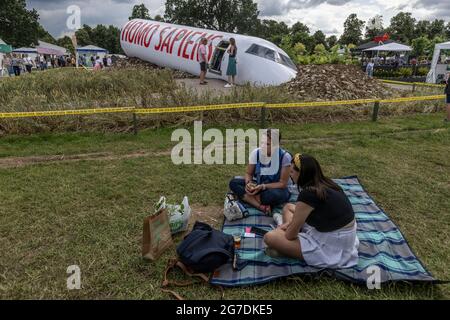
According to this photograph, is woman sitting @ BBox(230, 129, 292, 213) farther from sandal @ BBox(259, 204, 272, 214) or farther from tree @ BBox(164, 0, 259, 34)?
tree @ BBox(164, 0, 259, 34)

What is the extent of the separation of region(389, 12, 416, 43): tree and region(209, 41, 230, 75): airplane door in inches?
2740

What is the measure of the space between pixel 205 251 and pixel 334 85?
10.00m

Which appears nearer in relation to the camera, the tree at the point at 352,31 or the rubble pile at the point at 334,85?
the rubble pile at the point at 334,85

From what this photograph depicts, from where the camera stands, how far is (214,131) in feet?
28.4

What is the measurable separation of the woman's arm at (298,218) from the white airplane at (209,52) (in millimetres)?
9004

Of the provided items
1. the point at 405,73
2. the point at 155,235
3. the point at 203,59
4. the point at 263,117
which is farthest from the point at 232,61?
the point at 405,73

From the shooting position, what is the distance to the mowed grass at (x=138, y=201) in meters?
3.10

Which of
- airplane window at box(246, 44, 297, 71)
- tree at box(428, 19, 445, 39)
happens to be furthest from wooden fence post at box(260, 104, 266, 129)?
tree at box(428, 19, 445, 39)

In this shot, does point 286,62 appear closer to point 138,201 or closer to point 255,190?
point 255,190

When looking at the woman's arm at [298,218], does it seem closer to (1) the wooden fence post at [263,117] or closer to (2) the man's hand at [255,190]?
(2) the man's hand at [255,190]

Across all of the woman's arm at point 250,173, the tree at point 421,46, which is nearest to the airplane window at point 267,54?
the woman's arm at point 250,173

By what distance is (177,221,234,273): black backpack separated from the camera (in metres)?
3.20

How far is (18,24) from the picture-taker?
139 ft

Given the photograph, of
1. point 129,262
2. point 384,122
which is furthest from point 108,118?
point 384,122
